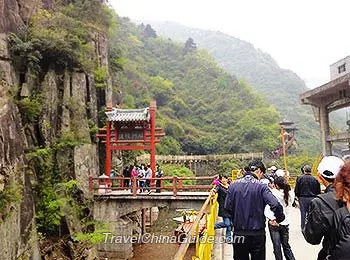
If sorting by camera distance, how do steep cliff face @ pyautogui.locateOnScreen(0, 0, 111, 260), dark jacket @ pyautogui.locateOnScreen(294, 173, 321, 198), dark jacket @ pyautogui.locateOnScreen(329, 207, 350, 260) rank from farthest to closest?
steep cliff face @ pyautogui.locateOnScreen(0, 0, 111, 260) < dark jacket @ pyautogui.locateOnScreen(294, 173, 321, 198) < dark jacket @ pyautogui.locateOnScreen(329, 207, 350, 260)

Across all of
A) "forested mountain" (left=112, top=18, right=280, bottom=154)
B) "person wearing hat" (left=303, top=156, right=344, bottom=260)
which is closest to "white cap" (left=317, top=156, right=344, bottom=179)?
"person wearing hat" (left=303, top=156, right=344, bottom=260)

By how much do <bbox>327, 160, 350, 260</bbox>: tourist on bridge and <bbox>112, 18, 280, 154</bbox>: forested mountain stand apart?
34186 millimetres

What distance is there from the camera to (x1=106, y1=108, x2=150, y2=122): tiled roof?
18594mm

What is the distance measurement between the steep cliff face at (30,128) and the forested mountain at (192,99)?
1655cm

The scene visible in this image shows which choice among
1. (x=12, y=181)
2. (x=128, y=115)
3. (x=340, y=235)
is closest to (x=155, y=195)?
(x=128, y=115)

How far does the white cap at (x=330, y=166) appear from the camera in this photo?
2883 millimetres

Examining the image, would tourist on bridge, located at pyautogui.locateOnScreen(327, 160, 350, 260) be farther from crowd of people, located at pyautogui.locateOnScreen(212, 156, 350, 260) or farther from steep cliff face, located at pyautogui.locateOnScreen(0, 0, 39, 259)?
steep cliff face, located at pyautogui.locateOnScreen(0, 0, 39, 259)

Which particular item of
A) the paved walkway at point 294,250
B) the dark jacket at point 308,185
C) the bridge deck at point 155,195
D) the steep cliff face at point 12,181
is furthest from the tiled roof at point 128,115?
the dark jacket at point 308,185

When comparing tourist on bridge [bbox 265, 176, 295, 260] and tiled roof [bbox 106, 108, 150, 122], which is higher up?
tiled roof [bbox 106, 108, 150, 122]

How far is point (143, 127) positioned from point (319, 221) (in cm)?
1693

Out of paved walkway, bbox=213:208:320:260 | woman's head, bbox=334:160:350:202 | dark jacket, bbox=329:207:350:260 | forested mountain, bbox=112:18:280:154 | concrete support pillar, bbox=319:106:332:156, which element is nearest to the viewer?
dark jacket, bbox=329:207:350:260

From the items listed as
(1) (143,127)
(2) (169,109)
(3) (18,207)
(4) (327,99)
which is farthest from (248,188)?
(2) (169,109)

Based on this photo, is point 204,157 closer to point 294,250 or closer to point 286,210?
point 294,250

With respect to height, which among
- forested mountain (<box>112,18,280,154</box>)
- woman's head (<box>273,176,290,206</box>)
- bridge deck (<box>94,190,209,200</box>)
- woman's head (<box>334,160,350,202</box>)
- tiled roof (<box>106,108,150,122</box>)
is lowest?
bridge deck (<box>94,190,209,200</box>)
